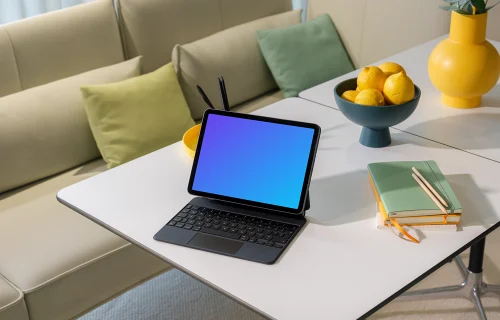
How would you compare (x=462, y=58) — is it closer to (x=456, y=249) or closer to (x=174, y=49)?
(x=456, y=249)

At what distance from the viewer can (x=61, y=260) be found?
80.5 inches

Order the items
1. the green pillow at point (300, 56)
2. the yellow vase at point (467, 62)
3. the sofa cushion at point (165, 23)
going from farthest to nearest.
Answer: the green pillow at point (300, 56) → the sofa cushion at point (165, 23) → the yellow vase at point (467, 62)

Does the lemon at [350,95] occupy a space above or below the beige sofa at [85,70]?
above

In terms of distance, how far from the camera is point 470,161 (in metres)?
1.79

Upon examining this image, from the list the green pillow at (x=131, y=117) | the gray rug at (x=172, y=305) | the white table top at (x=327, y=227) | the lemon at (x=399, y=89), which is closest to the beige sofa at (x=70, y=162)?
the green pillow at (x=131, y=117)

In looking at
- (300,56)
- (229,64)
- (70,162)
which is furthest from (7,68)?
(300,56)

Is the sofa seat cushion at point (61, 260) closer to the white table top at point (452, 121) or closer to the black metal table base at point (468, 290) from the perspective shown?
the white table top at point (452, 121)

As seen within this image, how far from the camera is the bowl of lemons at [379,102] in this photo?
179cm

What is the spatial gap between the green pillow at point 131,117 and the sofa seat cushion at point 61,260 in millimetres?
311

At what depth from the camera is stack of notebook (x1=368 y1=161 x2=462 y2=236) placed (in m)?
1.52

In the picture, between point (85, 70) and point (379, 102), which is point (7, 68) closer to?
point (85, 70)

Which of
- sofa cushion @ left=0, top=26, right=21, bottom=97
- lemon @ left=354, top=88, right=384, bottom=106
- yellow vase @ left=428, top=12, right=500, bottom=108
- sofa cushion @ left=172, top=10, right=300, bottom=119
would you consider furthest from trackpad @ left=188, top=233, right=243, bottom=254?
sofa cushion @ left=172, top=10, right=300, bottom=119

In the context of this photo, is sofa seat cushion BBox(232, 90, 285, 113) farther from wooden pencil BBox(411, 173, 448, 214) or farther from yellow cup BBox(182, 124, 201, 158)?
wooden pencil BBox(411, 173, 448, 214)

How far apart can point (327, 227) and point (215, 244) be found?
0.80 ft
